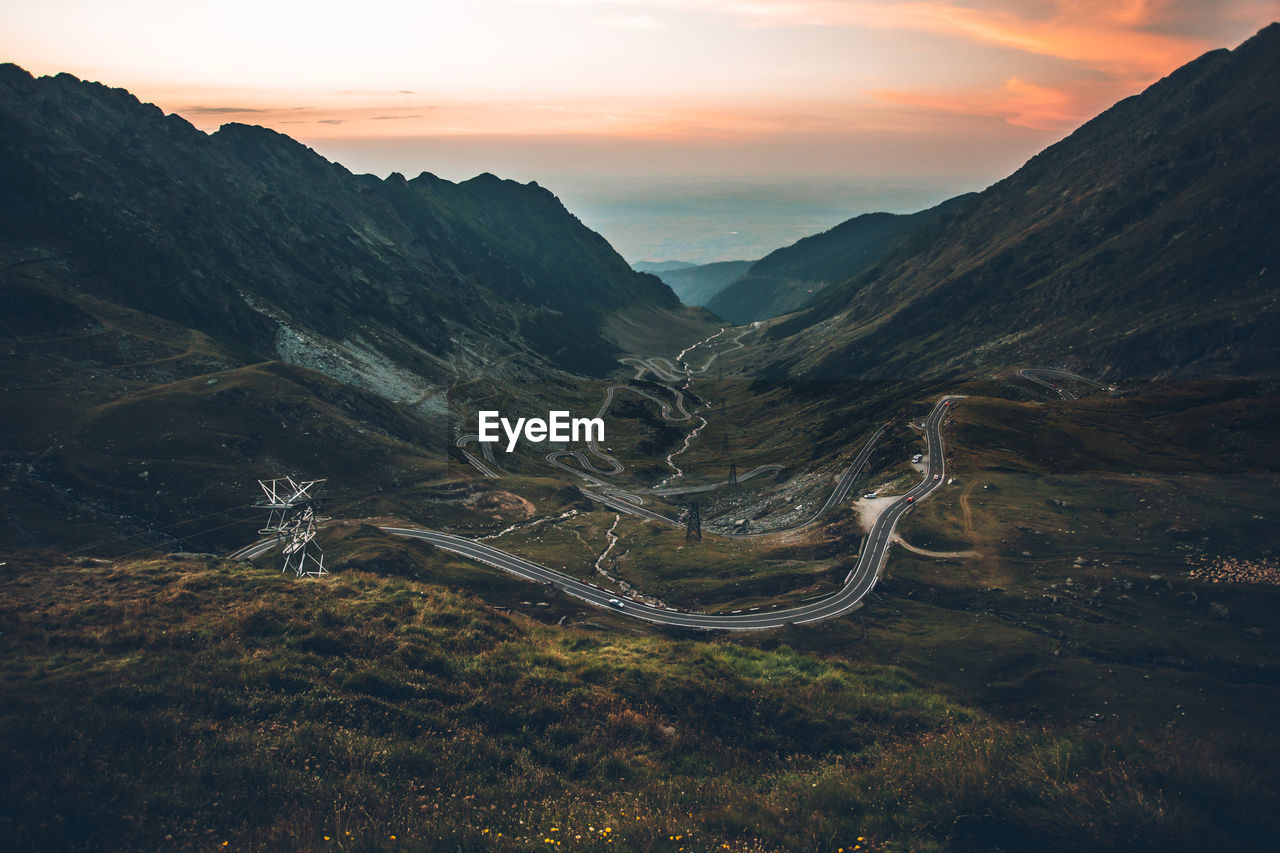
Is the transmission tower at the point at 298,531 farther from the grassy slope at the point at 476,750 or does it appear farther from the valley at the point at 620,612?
the grassy slope at the point at 476,750

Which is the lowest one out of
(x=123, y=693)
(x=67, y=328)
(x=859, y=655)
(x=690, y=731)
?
(x=859, y=655)

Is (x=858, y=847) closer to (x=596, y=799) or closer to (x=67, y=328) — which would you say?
(x=596, y=799)

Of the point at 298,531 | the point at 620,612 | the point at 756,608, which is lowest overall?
the point at 620,612

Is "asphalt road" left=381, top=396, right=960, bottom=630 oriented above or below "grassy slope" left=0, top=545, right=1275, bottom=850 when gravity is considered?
below

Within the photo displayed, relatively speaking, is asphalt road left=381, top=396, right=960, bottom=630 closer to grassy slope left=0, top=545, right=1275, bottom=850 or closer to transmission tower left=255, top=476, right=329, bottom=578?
transmission tower left=255, top=476, right=329, bottom=578

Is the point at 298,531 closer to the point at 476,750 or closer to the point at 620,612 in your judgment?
the point at 620,612

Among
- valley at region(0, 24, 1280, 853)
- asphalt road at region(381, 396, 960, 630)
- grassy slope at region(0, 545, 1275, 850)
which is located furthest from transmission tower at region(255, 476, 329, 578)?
grassy slope at region(0, 545, 1275, 850)

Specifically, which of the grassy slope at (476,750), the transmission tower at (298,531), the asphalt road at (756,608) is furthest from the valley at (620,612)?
the transmission tower at (298,531)

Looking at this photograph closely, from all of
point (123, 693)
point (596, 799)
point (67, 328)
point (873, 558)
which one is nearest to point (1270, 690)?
point (873, 558)

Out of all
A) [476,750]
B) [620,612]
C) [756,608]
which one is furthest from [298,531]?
[476,750]
